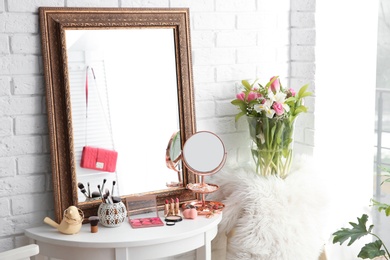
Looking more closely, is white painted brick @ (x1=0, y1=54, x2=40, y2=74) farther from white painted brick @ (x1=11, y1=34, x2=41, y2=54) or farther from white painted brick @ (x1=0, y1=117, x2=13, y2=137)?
white painted brick @ (x1=0, y1=117, x2=13, y2=137)

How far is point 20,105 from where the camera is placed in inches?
86.0

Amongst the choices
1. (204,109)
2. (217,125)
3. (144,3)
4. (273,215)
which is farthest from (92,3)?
(273,215)

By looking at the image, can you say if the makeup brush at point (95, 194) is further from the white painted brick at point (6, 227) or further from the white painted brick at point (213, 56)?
the white painted brick at point (213, 56)

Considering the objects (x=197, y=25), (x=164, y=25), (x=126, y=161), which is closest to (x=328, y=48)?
(x=197, y=25)

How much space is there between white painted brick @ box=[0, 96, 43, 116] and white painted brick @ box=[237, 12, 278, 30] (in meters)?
0.98

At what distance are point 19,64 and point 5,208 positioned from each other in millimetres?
538

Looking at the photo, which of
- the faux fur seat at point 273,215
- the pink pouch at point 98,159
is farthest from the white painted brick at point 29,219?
the faux fur seat at point 273,215

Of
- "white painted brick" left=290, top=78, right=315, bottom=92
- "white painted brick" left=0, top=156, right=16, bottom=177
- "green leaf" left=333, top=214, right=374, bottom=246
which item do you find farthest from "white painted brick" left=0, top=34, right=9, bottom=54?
"green leaf" left=333, top=214, right=374, bottom=246

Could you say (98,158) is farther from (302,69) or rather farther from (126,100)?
(302,69)

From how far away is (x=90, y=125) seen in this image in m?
2.27

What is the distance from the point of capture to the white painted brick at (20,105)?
84.9 inches

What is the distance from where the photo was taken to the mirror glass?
225 centimetres

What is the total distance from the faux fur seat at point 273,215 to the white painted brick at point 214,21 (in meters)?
0.64

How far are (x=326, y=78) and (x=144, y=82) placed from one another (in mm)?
896
